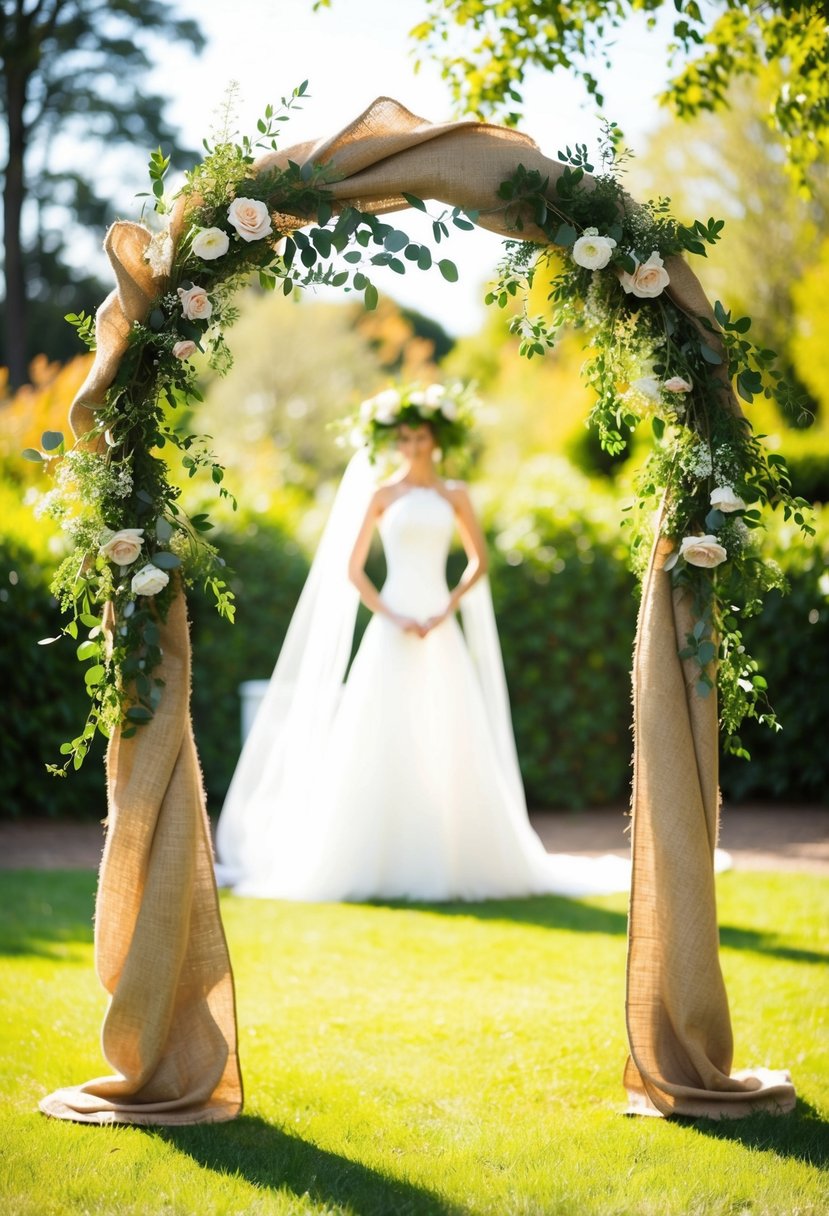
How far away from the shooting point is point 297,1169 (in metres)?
3.24

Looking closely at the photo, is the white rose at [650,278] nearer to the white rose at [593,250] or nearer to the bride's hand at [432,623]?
the white rose at [593,250]

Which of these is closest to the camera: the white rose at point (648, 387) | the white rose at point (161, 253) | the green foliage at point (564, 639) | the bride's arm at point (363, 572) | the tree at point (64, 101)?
the white rose at point (161, 253)

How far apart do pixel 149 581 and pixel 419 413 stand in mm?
3689

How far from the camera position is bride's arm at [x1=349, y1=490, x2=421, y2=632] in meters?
6.76

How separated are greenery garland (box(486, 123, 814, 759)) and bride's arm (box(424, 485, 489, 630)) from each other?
10.4 ft

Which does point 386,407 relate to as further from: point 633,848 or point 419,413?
point 633,848

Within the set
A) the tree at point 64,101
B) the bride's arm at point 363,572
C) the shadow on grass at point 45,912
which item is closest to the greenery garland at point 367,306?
the shadow on grass at point 45,912

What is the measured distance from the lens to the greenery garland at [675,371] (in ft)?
11.8

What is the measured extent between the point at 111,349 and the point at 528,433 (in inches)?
985

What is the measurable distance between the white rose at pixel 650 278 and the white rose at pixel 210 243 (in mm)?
1212

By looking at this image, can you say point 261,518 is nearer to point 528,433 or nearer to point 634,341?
point 634,341

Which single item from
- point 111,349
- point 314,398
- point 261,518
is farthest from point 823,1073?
point 314,398

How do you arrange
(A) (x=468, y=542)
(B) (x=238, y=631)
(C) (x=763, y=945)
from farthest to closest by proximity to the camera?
1. (B) (x=238, y=631)
2. (A) (x=468, y=542)
3. (C) (x=763, y=945)

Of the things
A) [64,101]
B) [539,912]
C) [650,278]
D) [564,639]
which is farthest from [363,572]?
[64,101]
